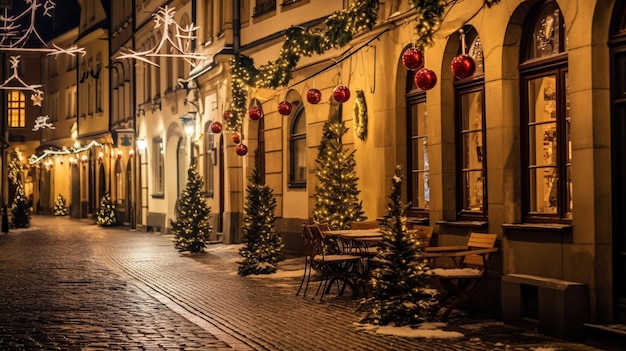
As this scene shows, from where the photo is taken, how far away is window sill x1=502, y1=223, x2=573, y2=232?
1171 centimetres

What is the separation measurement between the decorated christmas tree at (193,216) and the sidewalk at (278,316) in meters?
3.22

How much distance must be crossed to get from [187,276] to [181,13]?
16.5m

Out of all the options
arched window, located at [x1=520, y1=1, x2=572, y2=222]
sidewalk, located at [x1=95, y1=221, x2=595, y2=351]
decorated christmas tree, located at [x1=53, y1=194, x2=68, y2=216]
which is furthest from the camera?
decorated christmas tree, located at [x1=53, y1=194, x2=68, y2=216]

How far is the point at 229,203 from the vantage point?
1122 inches

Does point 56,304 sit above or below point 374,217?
below

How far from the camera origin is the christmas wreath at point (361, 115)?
1867 centimetres

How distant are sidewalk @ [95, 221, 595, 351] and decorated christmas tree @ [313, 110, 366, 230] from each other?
4.08 feet

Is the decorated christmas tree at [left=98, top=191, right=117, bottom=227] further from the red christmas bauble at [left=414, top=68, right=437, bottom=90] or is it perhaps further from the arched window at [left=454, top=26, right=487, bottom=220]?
the red christmas bauble at [left=414, top=68, right=437, bottom=90]

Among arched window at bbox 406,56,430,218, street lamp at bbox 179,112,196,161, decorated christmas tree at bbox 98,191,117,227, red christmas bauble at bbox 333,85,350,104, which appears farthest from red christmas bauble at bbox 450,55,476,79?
decorated christmas tree at bbox 98,191,117,227

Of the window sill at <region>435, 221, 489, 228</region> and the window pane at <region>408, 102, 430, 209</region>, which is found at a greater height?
the window pane at <region>408, 102, 430, 209</region>

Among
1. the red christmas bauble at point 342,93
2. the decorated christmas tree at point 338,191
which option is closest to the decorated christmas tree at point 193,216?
the decorated christmas tree at point 338,191

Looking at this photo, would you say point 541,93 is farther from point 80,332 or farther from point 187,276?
point 187,276

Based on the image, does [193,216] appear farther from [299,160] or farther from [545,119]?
[545,119]

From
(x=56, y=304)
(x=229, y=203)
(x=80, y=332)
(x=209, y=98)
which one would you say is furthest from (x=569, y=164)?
(x=209, y=98)
